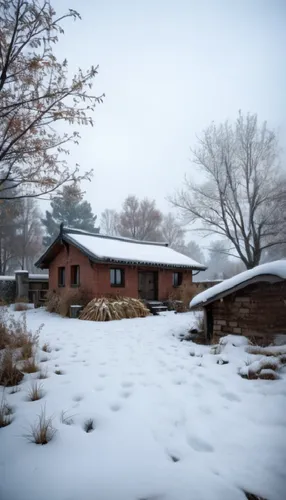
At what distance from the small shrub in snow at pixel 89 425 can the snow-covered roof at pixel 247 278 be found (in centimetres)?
398

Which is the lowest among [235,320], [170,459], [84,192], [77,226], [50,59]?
[170,459]

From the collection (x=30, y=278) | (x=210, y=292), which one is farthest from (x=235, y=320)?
(x=30, y=278)

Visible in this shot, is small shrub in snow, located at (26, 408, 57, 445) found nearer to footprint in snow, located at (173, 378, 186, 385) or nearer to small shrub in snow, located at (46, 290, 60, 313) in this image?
footprint in snow, located at (173, 378, 186, 385)

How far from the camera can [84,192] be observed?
202 inches

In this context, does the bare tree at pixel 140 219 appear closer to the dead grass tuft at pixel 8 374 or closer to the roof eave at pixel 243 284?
the roof eave at pixel 243 284

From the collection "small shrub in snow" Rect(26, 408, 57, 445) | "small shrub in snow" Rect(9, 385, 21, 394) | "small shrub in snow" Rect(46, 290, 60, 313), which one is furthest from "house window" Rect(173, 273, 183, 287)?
"small shrub in snow" Rect(26, 408, 57, 445)

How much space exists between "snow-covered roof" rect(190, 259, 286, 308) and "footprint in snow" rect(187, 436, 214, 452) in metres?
3.59

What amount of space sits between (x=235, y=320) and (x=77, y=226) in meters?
29.4

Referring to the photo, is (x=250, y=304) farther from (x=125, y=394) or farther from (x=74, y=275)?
(x=74, y=275)

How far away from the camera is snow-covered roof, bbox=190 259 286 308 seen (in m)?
4.96

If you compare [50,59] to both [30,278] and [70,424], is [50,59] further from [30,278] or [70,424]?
[30,278]

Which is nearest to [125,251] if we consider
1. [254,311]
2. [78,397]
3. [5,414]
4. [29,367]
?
[254,311]

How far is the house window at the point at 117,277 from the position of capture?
45.1 ft

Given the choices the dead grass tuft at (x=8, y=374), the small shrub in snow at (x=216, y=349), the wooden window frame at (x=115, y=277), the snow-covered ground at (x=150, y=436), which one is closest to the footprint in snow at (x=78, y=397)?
the snow-covered ground at (x=150, y=436)
